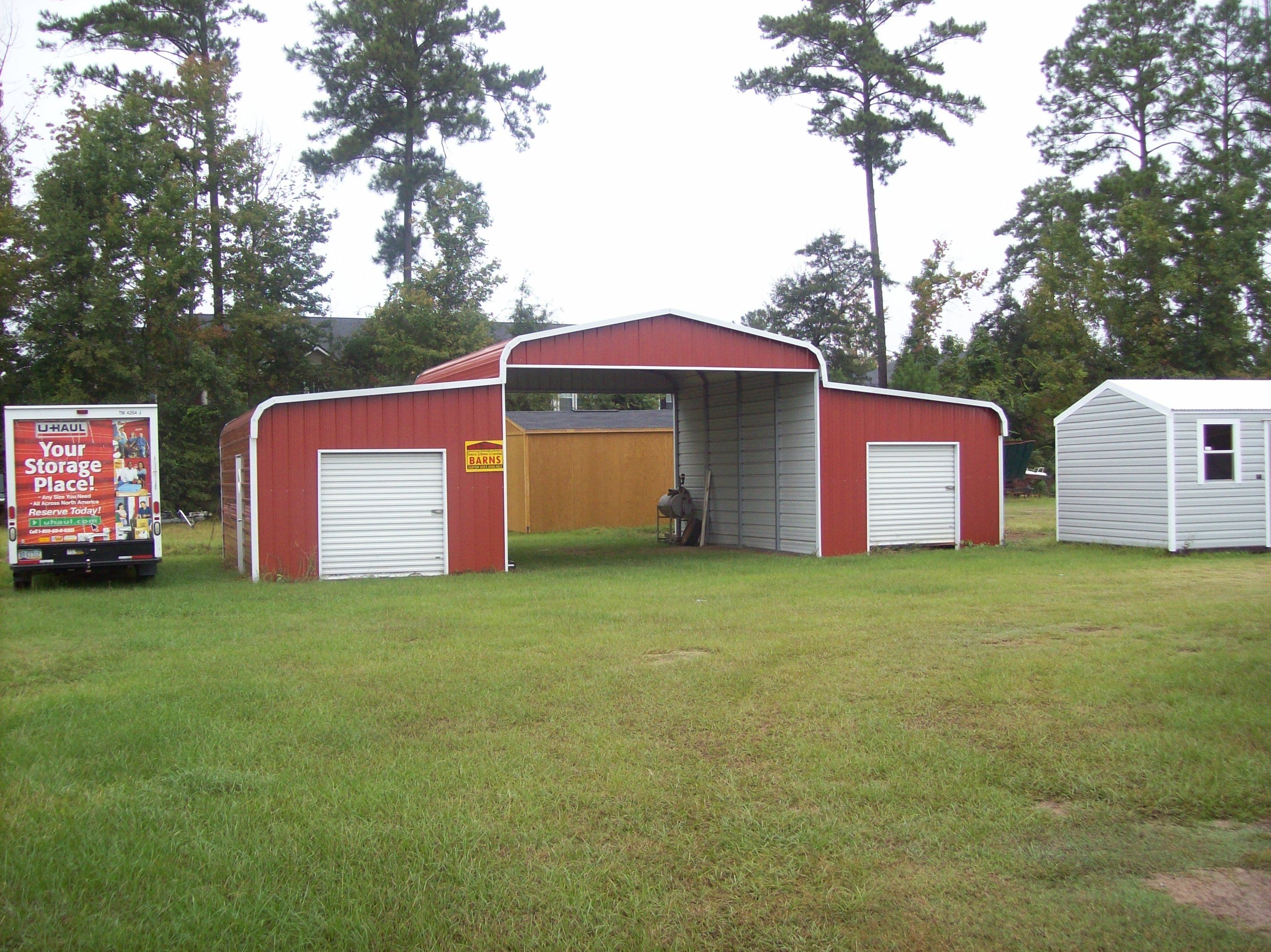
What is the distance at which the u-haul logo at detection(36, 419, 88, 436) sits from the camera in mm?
13727

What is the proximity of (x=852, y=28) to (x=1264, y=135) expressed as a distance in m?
15.2

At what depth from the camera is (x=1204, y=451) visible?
16109mm

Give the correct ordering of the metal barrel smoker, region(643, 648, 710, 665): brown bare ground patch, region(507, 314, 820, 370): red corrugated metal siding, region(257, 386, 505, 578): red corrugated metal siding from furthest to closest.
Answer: the metal barrel smoker, region(507, 314, 820, 370): red corrugated metal siding, region(257, 386, 505, 578): red corrugated metal siding, region(643, 648, 710, 665): brown bare ground patch

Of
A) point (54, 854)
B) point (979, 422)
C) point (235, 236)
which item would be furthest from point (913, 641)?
point (235, 236)

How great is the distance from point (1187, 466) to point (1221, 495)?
0.79m

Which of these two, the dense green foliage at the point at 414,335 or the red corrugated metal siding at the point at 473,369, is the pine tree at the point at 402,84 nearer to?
the dense green foliage at the point at 414,335

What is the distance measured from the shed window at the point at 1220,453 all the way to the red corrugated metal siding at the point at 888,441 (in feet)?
11.3

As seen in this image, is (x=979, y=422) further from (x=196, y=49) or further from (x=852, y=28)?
(x=196, y=49)

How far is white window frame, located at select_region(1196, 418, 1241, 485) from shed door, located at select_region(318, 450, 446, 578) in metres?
11.4

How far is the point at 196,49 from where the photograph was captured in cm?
3138

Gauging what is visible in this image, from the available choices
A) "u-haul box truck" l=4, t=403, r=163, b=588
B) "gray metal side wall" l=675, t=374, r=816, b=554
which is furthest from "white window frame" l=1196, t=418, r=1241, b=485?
"u-haul box truck" l=4, t=403, r=163, b=588

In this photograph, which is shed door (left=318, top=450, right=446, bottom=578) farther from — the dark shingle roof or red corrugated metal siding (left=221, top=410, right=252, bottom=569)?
the dark shingle roof

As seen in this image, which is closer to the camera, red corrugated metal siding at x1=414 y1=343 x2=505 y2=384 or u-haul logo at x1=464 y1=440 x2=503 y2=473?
u-haul logo at x1=464 y1=440 x2=503 y2=473

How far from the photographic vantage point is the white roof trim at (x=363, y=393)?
1413 cm
